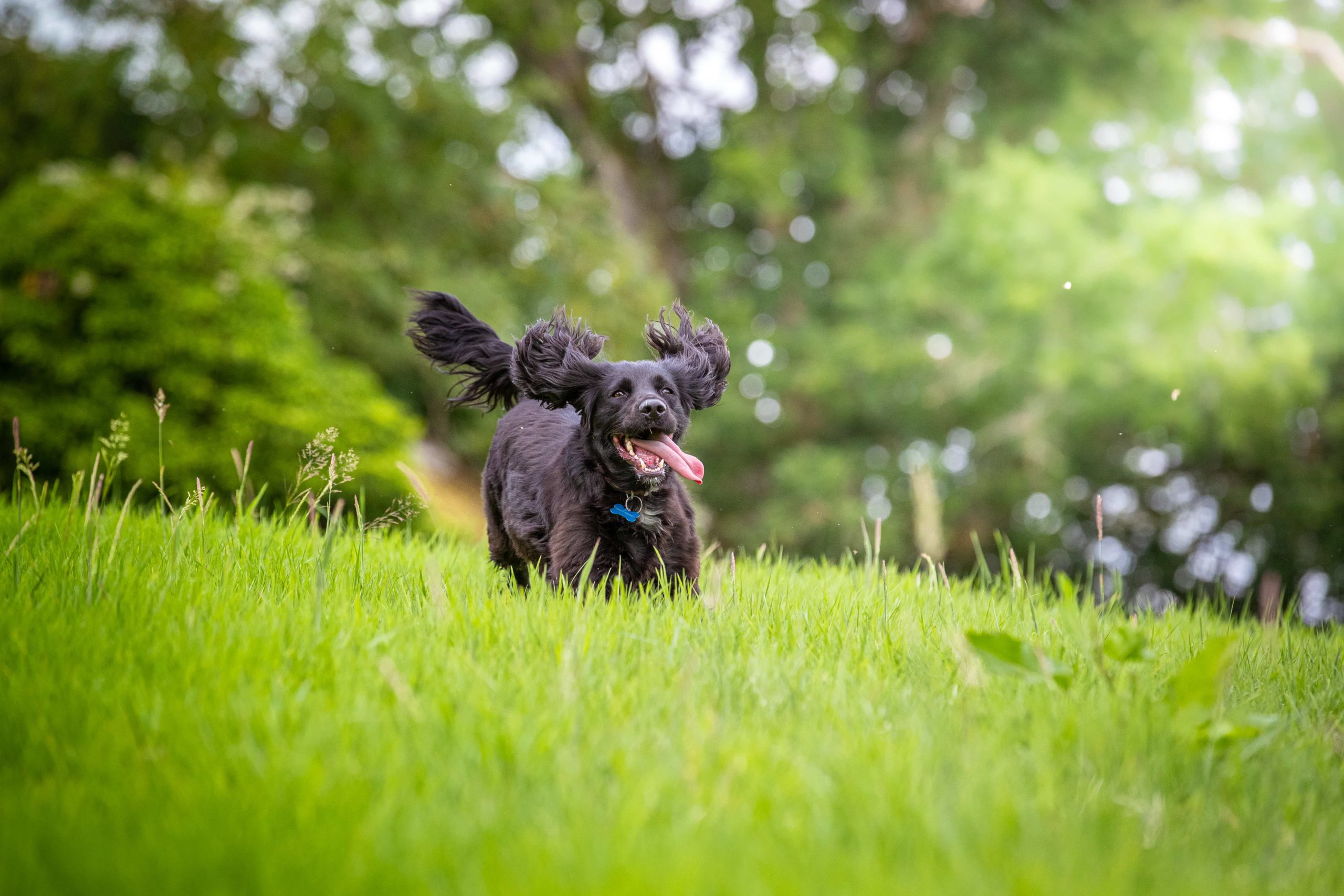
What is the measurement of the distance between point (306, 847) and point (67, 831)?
456mm

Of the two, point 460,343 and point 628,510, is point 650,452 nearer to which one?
point 628,510

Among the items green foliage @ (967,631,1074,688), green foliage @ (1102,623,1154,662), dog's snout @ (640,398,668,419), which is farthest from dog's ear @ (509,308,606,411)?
green foliage @ (1102,623,1154,662)

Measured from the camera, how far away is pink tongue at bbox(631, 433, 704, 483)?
4211 millimetres

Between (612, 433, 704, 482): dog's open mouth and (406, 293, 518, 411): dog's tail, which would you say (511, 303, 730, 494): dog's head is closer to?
(612, 433, 704, 482): dog's open mouth

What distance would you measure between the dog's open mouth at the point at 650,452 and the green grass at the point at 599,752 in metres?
0.83

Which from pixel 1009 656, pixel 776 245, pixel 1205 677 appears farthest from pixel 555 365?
pixel 776 245

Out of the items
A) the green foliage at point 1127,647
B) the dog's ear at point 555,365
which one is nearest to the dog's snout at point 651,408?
the dog's ear at point 555,365

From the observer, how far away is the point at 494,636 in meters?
3.29

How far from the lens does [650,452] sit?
4.50m

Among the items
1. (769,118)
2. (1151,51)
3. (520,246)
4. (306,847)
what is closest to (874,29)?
(769,118)

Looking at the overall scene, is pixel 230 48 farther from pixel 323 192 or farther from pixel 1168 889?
pixel 1168 889

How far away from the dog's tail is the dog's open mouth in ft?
5.14

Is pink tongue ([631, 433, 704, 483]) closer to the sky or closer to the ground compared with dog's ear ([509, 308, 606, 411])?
closer to the ground

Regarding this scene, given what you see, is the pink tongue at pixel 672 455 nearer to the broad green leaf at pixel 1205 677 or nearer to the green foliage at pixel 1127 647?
the green foliage at pixel 1127 647
